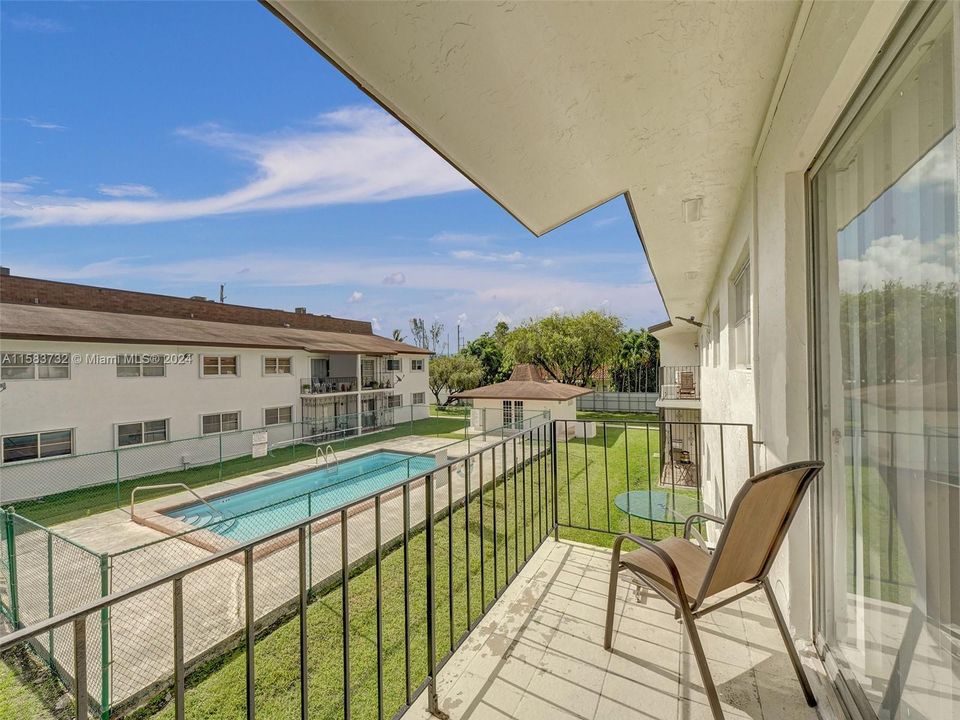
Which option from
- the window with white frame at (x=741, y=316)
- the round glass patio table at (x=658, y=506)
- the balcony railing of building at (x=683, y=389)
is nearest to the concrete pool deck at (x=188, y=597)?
the round glass patio table at (x=658, y=506)

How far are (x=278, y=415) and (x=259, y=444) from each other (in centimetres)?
305

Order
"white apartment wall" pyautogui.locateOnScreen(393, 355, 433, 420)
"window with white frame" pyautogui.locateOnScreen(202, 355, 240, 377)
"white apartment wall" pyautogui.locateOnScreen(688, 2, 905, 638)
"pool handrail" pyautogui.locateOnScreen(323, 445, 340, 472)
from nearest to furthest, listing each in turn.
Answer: "white apartment wall" pyautogui.locateOnScreen(688, 2, 905, 638)
"pool handrail" pyautogui.locateOnScreen(323, 445, 340, 472)
"window with white frame" pyautogui.locateOnScreen(202, 355, 240, 377)
"white apartment wall" pyautogui.locateOnScreen(393, 355, 433, 420)

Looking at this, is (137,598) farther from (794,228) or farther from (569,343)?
(569,343)

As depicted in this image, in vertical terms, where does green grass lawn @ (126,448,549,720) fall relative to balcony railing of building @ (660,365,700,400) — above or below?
below

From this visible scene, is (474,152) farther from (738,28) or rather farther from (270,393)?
(270,393)

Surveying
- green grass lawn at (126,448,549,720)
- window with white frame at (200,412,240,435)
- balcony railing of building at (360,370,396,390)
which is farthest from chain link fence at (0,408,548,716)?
balcony railing of building at (360,370,396,390)

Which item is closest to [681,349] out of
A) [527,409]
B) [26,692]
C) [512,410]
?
[527,409]

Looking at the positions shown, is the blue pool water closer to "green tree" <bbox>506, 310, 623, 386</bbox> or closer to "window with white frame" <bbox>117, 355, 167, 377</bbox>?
"window with white frame" <bbox>117, 355, 167, 377</bbox>

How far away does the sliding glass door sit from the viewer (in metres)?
0.92

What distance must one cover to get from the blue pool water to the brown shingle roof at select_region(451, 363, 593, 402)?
6.17 m

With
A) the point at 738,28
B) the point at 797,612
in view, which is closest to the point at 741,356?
the point at 797,612

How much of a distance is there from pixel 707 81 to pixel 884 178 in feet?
3.18

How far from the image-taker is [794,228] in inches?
71.9

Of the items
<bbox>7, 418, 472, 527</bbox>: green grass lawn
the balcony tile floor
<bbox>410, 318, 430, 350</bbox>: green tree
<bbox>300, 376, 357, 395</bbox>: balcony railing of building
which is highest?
<bbox>410, 318, 430, 350</bbox>: green tree
